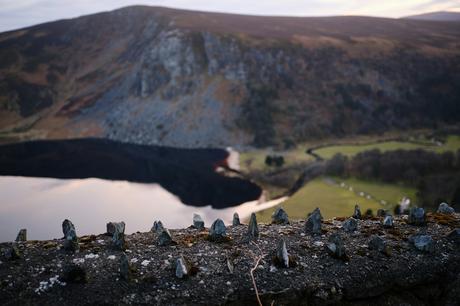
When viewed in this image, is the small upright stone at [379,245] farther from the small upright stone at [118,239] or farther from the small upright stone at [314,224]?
the small upright stone at [118,239]

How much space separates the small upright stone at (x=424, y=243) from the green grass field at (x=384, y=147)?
86.0m

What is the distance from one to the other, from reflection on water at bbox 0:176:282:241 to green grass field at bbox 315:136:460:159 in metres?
38.4

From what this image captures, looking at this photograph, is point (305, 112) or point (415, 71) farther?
point (415, 71)

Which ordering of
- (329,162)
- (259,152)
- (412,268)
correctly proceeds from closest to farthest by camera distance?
(412,268) → (329,162) → (259,152)

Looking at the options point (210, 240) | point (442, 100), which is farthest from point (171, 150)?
point (210, 240)

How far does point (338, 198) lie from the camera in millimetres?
64438

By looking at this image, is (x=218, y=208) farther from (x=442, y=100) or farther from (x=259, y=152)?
(x=442, y=100)

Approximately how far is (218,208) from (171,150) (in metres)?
54.6

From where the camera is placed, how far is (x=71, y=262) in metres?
12.0

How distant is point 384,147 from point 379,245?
9675cm

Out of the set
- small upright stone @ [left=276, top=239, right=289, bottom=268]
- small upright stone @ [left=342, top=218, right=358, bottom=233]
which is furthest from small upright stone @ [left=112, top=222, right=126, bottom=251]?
small upright stone @ [left=342, top=218, right=358, bottom=233]

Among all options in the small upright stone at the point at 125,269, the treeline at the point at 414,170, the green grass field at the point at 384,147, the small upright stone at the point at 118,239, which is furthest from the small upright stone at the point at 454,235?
the green grass field at the point at 384,147

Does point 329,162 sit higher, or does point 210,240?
point 210,240

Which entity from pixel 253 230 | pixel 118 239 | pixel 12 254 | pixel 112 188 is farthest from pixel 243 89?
pixel 12 254
